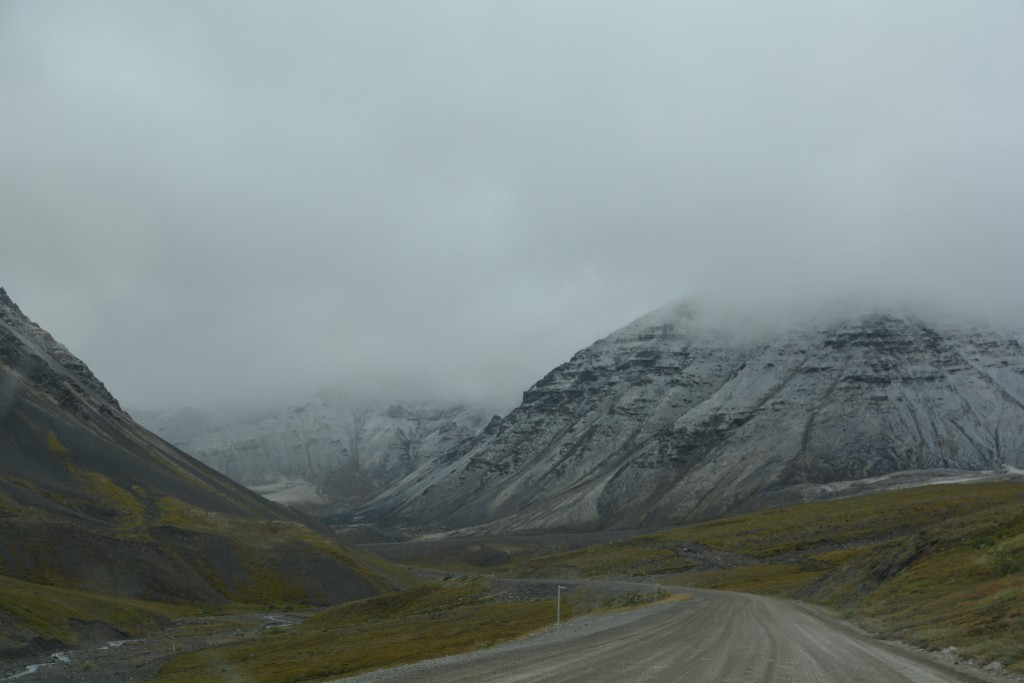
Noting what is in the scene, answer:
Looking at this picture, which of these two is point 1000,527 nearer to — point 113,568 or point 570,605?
point 570,605

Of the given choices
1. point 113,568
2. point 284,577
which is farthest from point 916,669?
point 284,577

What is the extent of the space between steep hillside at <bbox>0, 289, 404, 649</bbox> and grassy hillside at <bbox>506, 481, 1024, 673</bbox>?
159ft

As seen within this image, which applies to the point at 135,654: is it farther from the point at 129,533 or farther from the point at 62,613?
the point at 129,533

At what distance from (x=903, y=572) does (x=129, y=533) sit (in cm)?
13521

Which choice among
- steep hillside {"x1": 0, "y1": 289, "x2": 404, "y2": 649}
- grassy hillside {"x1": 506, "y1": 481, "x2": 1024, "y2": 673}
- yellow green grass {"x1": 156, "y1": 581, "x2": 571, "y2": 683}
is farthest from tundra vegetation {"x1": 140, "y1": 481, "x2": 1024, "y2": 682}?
steep hillside {"x1": 0, "y1": 289, "x2": 404, "y2": 649}

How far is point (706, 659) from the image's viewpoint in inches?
1132

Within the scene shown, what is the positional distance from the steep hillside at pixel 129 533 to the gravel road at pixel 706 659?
10445 cm

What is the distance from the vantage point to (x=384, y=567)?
181 metres

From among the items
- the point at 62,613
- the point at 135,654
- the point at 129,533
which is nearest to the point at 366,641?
the point at 135,654

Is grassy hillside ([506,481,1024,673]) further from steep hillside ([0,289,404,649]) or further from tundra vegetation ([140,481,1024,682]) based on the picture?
steep hillside ([0,289,404,649])

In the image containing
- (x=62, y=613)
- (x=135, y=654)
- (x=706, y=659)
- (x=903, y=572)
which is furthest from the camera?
(x=62, y=613)

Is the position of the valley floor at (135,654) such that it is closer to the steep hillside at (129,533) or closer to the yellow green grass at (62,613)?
the yellow green grass at (62,613)

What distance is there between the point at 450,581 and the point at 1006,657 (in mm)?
111660

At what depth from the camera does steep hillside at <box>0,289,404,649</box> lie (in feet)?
406
